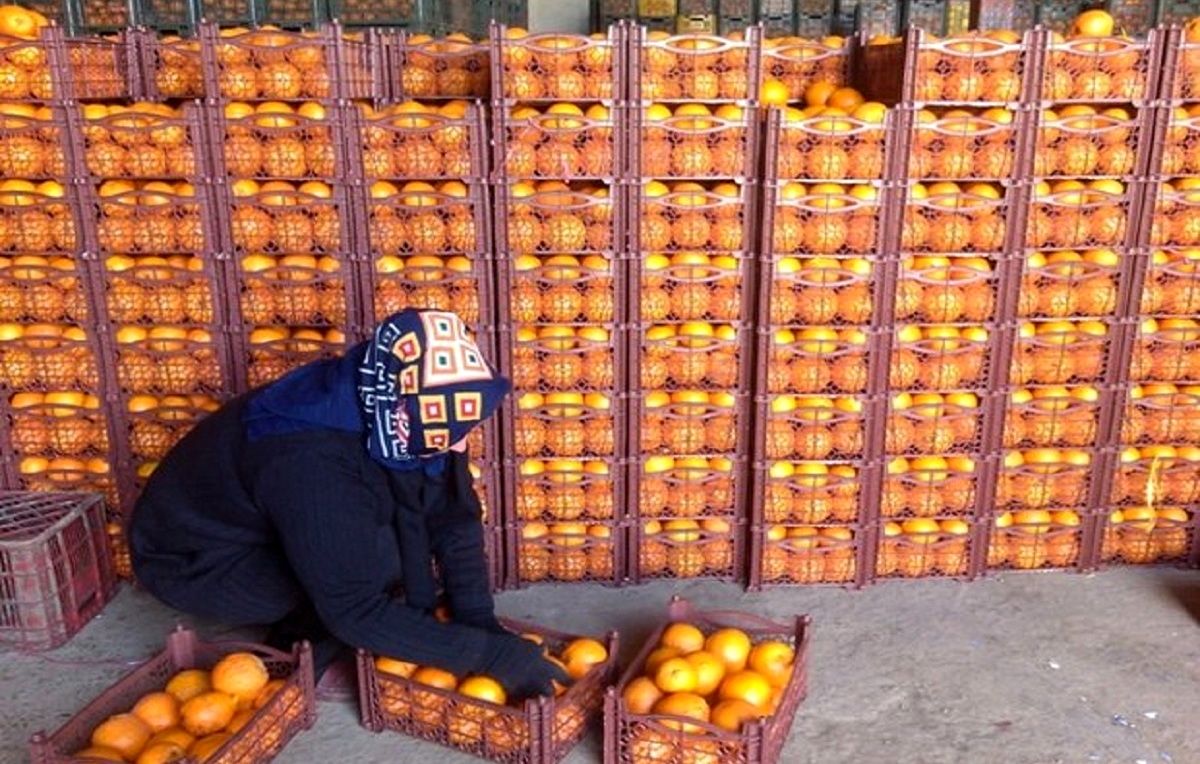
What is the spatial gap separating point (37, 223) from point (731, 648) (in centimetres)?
304

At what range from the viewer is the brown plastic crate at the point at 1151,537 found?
170 inches

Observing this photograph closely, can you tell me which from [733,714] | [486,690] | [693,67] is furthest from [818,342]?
[486,690]

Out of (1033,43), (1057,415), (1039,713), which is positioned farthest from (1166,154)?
(1039,713)

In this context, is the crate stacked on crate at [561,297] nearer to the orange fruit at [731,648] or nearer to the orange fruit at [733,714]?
the orange fruit at [731,648]

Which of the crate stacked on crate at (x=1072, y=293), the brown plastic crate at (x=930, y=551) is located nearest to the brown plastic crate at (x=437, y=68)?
the crate stacked on crate at (x=1072, y=293)

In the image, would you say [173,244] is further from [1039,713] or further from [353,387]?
[1039,713]

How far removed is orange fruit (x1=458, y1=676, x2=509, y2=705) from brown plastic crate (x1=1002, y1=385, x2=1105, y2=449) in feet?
7.69

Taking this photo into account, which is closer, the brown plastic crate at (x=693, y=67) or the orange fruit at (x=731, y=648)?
the orange fruit at (x=731, y=648)

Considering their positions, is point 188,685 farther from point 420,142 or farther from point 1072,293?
point 1072,293

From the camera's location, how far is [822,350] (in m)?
3.97

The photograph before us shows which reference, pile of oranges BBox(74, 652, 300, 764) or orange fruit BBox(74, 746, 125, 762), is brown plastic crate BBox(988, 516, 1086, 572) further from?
orange fruit BBox(74, 746, 125, 762)

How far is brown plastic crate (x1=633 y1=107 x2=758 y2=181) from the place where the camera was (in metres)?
3.79

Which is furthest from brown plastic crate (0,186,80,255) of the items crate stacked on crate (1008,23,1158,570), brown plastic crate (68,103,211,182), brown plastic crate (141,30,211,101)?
crate stacked on crate (1008,23,1158,570)

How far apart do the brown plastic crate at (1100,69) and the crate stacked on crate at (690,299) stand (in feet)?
3.59
